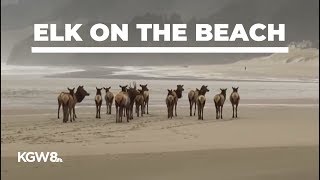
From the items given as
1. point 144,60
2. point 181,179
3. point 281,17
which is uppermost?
point 281,17

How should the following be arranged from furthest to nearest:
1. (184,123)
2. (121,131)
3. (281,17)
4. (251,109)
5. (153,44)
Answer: (281,17) < (153,44) < (251,109) < (184,123) < (121,131)

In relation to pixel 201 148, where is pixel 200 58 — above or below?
above

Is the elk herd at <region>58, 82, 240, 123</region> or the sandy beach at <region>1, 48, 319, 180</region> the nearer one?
the sandy beach at <region>1, 48, 319, 180</region>

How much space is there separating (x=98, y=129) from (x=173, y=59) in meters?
105

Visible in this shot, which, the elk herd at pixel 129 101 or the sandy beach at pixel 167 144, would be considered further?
the elk herd at pixel 129 101

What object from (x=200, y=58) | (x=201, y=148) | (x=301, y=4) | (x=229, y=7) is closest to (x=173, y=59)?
(x=200, y=58)

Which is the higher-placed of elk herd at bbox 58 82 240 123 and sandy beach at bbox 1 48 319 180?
elk herd at bbox 58 82 240 123

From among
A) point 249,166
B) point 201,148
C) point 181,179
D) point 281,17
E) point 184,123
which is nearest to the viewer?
point 181,179

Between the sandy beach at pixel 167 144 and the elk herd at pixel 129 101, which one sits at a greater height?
the elk herd at pixel 129 101

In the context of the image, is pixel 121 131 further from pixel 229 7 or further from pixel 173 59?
pixel 229 7

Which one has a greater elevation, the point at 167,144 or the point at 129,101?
the point at 129,101

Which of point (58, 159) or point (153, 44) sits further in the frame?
point (153, 44)

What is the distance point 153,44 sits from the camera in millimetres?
137750

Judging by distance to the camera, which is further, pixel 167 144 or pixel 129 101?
pixel 129 101
